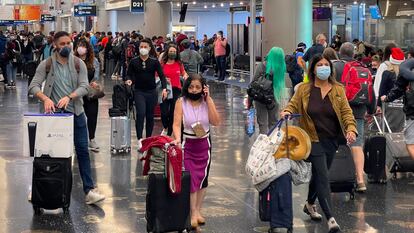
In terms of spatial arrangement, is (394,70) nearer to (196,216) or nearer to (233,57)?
(196,216)

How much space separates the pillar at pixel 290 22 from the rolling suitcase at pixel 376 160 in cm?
1642

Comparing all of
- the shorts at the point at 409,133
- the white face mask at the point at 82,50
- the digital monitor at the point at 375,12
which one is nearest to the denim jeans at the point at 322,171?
the shorts at the point at 409,133

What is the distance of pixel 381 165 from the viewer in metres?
10.4

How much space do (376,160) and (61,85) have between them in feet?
14.4

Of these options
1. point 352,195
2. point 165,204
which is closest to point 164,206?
point 165,204

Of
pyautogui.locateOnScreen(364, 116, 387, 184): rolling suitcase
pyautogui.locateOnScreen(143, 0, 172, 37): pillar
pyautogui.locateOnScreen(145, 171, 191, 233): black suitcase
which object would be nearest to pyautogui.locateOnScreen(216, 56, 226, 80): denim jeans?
pyautogui.locateOnScreen(143, 0, 172, 37): pillar

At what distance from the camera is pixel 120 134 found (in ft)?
41.8

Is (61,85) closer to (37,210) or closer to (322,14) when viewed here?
(37,210)

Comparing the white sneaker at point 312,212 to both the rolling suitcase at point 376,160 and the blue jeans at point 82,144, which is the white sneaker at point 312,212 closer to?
the rolling suitcase at point 376,160

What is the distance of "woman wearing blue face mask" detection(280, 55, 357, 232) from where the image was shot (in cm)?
765

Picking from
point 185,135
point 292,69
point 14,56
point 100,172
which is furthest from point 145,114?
point 14,56

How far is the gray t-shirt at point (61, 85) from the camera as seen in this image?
28.0 ft

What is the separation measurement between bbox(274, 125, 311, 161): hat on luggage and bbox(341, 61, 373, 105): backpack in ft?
7.33

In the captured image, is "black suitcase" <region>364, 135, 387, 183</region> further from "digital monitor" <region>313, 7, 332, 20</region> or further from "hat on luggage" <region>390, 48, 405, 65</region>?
"digital monitor" <region>313, 7, 332, 20</region>
